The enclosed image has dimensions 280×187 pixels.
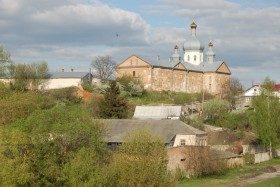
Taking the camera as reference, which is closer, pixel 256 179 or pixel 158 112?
pixel 256 179

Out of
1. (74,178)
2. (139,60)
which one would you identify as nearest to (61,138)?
(74,178)

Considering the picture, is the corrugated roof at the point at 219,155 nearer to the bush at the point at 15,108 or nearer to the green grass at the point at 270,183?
the green grass at the point at 270,183

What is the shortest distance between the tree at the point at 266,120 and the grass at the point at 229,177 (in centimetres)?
558

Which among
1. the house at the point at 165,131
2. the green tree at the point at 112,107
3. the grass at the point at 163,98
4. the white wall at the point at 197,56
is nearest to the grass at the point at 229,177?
the house at the point at 165,131

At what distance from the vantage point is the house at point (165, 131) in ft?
143

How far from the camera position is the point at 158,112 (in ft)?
199

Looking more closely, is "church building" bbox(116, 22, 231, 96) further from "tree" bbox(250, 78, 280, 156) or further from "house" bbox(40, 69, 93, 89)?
"tree" bbox(250, 78, 280, 156)

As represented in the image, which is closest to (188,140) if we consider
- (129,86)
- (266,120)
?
(266,120)

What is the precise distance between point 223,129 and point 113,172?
3873cm

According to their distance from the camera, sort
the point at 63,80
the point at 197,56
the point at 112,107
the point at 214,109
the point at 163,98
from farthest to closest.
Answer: the point at 197,56 → the point at 163,98 → the point at 63,80 → the point at 214,109 → the point at 112,107

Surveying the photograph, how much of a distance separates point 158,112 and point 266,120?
479 inches

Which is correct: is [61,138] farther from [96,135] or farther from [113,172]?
[113,172]

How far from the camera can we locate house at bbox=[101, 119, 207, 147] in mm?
43531

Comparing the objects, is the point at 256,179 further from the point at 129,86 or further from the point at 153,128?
the point at 129,86
